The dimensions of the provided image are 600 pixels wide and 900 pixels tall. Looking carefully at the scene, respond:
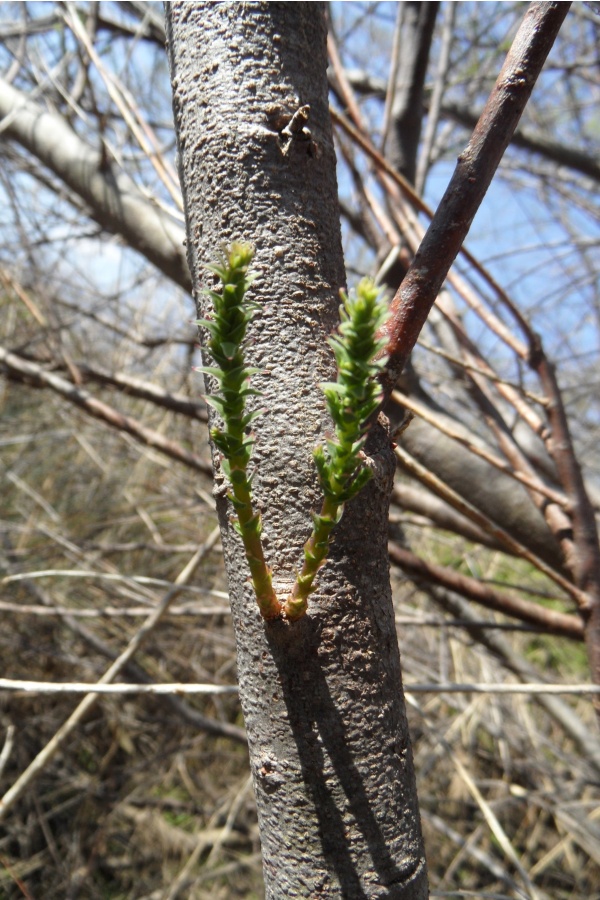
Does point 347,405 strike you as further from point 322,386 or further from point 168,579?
point 168,579

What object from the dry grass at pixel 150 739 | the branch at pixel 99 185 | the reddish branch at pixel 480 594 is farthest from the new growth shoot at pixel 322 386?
the dry grass at pixel 150 739

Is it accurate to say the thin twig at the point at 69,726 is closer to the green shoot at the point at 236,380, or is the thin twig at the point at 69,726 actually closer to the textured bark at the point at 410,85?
the green shoot at the point at 236,380

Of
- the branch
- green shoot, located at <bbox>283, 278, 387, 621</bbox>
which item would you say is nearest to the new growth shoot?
green shoot, located at <bbox>283, 278, 387, 621</bbox>

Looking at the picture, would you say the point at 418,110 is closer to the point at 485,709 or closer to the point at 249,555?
the point at 249,555

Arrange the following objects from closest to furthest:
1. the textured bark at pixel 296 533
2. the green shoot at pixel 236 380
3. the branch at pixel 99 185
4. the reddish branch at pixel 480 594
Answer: the green shoot at pixel 236 380 < the textured bark at pixel 296 533 < the reddish branch at pixel 480 594 < the branch at pixel 99 185

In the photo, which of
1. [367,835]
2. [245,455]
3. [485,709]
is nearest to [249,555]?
[245,455]

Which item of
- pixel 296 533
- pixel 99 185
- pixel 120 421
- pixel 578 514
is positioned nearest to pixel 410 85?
pixel 99 185
